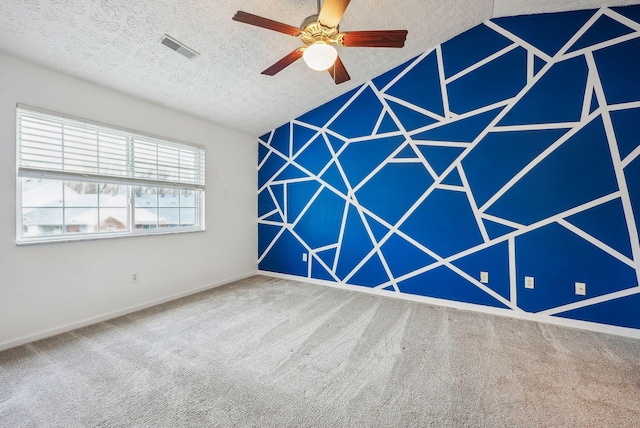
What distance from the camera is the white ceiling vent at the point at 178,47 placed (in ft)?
7.73

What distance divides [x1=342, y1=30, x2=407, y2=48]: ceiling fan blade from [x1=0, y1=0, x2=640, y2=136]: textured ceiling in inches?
25.1

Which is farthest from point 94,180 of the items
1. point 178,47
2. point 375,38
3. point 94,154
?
point 375,38

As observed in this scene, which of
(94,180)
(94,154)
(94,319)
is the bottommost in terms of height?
(94,319)

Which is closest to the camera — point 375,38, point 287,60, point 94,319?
point 375,38

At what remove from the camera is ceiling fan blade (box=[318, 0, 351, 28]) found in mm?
1661

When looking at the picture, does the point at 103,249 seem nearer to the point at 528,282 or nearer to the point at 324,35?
the point at 324,35

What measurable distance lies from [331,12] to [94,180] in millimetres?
2826

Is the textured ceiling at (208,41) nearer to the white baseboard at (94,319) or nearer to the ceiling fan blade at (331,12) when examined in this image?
the ceiling fan blade at (331,12)

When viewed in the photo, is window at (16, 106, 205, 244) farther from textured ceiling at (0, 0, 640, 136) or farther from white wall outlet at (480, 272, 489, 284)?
white wall outlet at (480, 272, 489, 284)

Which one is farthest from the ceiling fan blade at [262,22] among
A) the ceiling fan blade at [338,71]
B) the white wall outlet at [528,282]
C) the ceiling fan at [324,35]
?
the white wall outlet at [528,282]

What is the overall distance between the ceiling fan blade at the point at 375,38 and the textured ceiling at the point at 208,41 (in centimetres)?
64

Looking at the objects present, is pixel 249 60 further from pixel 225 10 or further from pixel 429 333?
pixel 429 333

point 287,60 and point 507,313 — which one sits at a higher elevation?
point 287,60

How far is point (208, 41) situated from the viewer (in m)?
2.49
